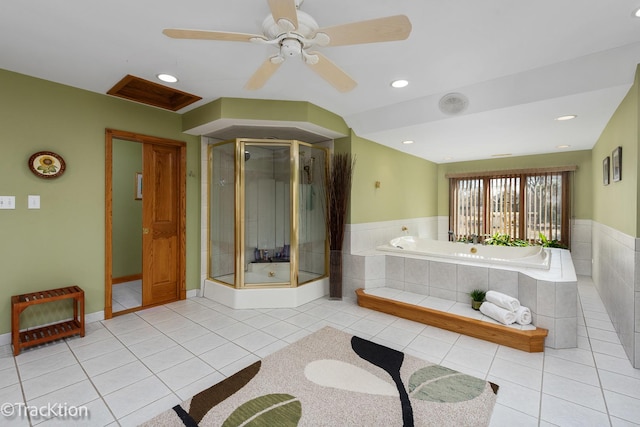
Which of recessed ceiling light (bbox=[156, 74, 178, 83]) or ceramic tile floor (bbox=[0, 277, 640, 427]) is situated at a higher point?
recessed ceiling light (bbox=[156, 74, 178, 83])

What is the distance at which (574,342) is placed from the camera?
2537mm

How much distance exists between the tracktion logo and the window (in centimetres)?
617

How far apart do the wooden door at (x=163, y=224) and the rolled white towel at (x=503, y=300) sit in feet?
11.5

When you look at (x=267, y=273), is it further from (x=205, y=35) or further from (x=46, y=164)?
(x=205, y=35)

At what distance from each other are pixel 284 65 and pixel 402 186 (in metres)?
3.28

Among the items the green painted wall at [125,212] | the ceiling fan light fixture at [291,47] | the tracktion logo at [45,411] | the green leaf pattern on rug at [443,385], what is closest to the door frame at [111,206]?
the green painted wall at [125,212]

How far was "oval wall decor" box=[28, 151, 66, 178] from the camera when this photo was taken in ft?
8.87

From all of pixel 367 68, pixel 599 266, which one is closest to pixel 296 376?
pixel 367 68

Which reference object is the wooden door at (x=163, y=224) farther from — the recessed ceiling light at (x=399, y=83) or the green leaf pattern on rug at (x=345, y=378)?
the recessed ceiling light at (x=399, y=83)

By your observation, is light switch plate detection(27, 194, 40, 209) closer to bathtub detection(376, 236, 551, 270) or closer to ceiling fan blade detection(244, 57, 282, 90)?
ceiling fan blade detection(244, 57, 282, 90)

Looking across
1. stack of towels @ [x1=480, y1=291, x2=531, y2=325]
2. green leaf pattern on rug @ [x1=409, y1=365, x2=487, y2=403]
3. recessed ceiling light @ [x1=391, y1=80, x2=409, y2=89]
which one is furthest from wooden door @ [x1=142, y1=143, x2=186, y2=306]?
stack of towels @ [x1=480, y1=291, x2=531, y2=325]

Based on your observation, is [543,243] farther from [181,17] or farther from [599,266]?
[181,17]

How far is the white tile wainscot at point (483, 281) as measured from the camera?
254 centimetres

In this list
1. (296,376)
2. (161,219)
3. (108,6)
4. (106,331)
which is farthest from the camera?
(161,219)
